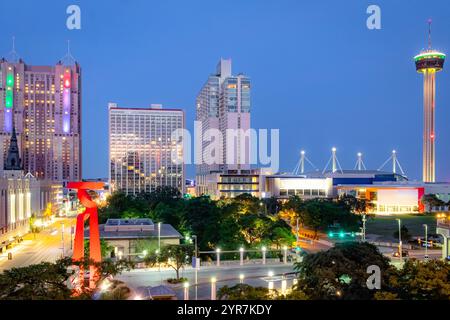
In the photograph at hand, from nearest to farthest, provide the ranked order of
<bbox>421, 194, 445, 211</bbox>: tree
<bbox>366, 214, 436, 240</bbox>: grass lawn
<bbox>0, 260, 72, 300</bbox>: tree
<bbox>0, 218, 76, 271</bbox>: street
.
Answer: <bbox>0, 260, 72, 300</bbox>: tree, <bbox>0, 218, 76, 271</bbox>: street, <bbox>366, 214, 436, 240</bbox>: grass lawn, <bbox>421, 194, 445, 211</bbox>: tree

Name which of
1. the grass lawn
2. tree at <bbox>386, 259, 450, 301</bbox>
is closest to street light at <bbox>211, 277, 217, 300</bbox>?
tree at <bbox>386, 259, 450, 301</bbox>

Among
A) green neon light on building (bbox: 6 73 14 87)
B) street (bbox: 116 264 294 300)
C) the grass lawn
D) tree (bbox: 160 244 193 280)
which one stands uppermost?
green neon light on building (bbox: 6 73 14 87)

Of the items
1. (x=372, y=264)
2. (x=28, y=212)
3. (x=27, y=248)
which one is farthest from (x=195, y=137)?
(x=372, y=264)

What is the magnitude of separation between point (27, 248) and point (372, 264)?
28380mm

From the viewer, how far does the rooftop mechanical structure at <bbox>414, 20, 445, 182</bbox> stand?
8412cm

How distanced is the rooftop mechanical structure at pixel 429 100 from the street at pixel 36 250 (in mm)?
69042

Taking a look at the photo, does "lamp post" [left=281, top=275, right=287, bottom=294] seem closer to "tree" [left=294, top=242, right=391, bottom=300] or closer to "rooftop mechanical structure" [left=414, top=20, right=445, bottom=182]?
"tree" [left=294, top=242, right=391, bottom=300]

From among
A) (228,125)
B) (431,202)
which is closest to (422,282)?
(431,202)

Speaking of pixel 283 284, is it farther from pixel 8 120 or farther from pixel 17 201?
pixel 8 120

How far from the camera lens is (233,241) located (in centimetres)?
2741

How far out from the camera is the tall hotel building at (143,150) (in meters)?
97.4

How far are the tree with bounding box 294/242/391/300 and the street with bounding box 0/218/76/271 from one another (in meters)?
19.6
